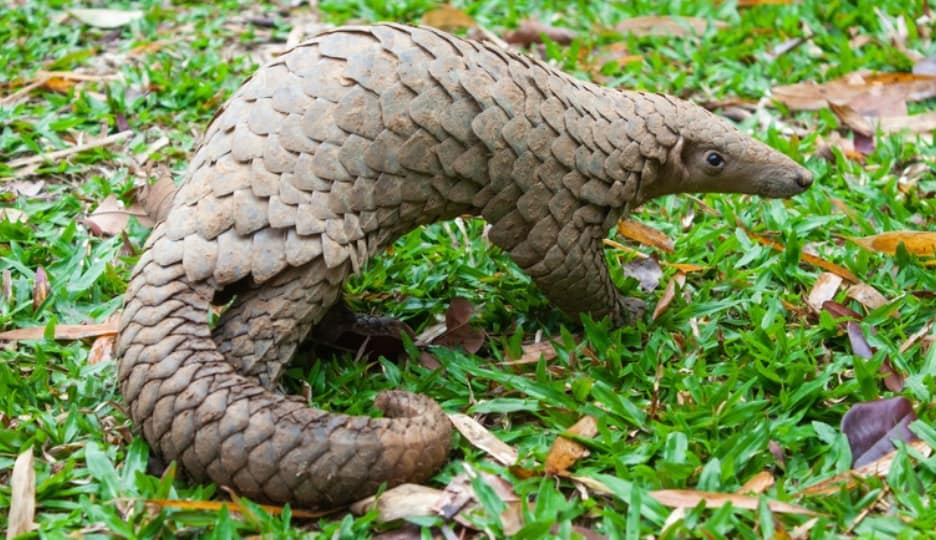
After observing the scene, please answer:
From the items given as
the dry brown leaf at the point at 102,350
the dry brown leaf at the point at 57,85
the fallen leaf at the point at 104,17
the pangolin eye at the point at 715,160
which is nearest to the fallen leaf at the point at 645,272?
the pangolin eye at the point at 715,160

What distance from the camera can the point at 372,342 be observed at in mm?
3510

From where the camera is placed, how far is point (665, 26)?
584 cm

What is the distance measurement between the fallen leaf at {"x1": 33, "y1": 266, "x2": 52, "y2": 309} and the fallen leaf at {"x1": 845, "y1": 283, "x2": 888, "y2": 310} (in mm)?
2783

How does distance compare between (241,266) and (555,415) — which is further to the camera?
(555,415)

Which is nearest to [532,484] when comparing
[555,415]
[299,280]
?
[555,415]

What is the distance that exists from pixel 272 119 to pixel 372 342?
83cm

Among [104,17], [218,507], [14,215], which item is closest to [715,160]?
[218,507]

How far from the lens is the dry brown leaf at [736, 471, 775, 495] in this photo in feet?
9.36

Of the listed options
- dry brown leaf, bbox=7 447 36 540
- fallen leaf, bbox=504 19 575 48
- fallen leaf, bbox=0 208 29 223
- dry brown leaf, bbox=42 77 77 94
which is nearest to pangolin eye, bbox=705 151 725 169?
dry brown leaf, bbox=7 447 36 540

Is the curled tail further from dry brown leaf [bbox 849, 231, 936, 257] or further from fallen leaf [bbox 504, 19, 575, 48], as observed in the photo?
fallen leaf [bbox 504, 19, 575, 48]

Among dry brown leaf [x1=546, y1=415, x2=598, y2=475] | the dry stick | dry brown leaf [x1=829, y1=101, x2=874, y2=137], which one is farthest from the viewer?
dry brown leaf [x1=829, y1=101, x2=874, y2=137]

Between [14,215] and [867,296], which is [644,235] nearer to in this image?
[867,296]

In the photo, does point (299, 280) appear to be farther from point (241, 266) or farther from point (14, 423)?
point (14, 423)

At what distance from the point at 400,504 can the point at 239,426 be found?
0.45 meters
